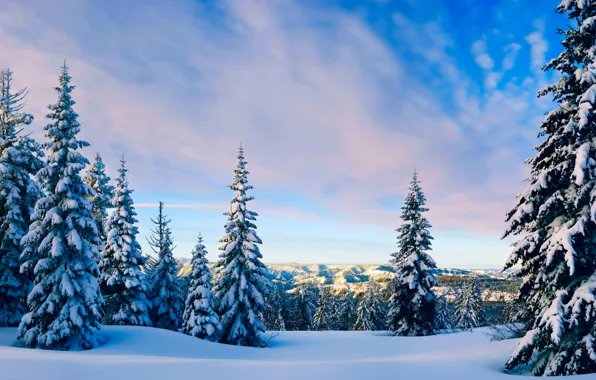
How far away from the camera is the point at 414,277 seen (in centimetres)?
3206

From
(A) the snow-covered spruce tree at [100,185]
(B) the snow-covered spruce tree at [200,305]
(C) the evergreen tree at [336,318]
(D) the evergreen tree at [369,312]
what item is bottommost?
(C) the evergreen tree at [336,318]

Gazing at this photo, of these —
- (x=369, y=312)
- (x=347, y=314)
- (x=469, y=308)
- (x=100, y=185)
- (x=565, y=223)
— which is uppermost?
(x=100, y=185)

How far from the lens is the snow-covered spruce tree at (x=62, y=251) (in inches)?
671

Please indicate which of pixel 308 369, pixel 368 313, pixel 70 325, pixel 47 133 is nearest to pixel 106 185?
pixel 47 133

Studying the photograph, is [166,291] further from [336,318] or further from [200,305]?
[336,318]

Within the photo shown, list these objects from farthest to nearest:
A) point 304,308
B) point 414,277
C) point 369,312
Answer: point 304,308 → point 369,312 → point 414,277

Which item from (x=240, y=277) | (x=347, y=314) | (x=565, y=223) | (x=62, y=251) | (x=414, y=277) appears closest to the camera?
(x=565, y=223)

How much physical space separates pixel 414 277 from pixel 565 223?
22.3 m

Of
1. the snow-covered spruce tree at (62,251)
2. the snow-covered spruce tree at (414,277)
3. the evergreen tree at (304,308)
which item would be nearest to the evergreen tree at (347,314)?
Answer: the evergreen tree at (304,308)

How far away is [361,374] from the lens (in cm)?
1092

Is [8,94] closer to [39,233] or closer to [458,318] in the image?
[39,233]

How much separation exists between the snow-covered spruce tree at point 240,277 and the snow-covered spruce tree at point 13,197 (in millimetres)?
11721

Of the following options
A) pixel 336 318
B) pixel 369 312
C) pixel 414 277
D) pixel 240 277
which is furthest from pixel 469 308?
pixel 240 277

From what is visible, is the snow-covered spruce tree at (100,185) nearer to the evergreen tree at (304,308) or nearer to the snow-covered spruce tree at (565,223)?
the snow-covered spruce tree at (565,223)
